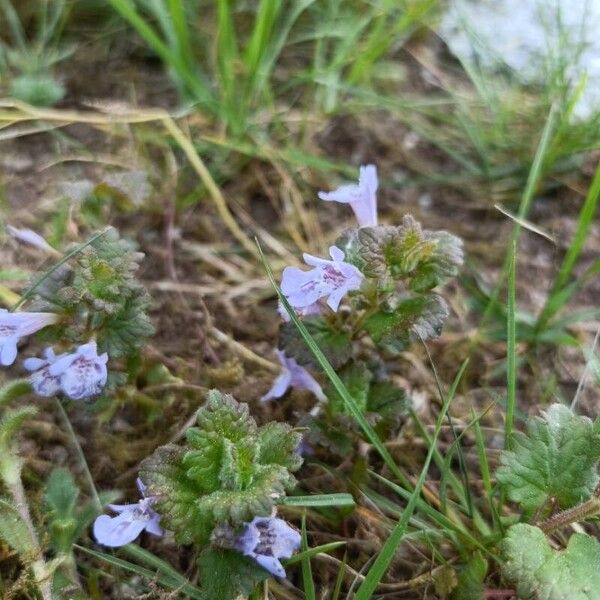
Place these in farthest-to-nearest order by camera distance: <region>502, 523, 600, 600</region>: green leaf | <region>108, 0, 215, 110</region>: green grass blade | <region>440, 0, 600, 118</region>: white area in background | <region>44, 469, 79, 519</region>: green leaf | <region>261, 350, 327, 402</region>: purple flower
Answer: <region>440, 0, 600, 118</region>: white area in background, <region>108, 0, 215, 110</region>: green grass blade, <region>261, 350, 327, 402</region>: purple flower, <region>44, 469, 79, 519</region>: green leaf, <region>502, 523, 600, 600</region>: green leaf

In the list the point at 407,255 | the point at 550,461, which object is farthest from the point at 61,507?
the point at 550,461

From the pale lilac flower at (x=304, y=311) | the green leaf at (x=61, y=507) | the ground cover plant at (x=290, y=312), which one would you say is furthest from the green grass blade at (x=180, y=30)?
the green leaf at (x=61, y=507)

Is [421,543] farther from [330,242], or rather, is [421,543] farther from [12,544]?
[330,242]

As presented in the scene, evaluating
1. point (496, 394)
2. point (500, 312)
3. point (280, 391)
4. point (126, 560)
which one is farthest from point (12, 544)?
point (500, 312)

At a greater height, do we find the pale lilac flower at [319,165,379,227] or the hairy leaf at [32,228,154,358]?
the pale lilac flower at [319,165,379,227]

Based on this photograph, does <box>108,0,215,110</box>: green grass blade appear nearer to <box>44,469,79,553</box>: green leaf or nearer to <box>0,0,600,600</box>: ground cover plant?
<box>0,0,600,600</box>: ground cover plant

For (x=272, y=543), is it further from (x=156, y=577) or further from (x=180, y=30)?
(x=180, y=30)

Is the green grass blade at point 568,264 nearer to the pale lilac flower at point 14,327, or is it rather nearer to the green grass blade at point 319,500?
the green grass blade at point 319,500

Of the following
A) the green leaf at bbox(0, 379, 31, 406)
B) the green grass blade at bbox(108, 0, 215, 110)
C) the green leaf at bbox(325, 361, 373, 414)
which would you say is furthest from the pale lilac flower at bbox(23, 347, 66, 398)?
the green grass blade at bbox(108, 0, 215, 110)
